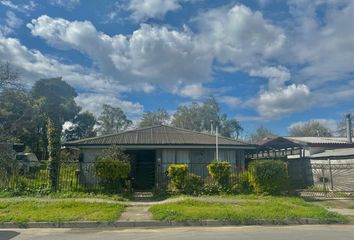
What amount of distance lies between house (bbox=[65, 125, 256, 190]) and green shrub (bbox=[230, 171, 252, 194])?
197 cm

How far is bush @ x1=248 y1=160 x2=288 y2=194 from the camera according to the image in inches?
647

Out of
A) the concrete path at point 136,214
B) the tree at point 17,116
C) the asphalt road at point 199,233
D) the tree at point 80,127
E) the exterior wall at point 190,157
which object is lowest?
the asphalt road at point 199,233

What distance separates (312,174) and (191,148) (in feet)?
25.1

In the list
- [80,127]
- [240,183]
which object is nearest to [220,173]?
[240,183]

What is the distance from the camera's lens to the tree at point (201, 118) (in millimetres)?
78250

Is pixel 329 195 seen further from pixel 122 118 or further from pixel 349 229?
pixel 122 118

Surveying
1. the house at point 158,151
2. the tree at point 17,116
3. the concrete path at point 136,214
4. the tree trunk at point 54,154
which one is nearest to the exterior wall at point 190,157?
the house at point 158,151

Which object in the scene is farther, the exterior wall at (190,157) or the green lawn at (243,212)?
the exterior wall at (190,157)

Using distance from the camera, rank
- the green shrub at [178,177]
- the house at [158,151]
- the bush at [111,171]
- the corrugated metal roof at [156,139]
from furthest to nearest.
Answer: the corrugated metal roof at [156,139]
the house at [158,151]
the green shrub at [178,177]
the bush at [111,171]

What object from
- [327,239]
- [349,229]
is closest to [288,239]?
[327,239]

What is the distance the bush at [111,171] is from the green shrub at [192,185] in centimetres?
283

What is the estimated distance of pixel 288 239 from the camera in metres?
8.52

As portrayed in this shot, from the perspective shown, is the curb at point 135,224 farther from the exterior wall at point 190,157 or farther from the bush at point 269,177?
the exterior wall at point 190,157

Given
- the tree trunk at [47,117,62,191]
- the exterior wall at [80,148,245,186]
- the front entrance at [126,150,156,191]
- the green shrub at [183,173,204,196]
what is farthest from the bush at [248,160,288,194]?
the tree trunk at [47,117,62,191]
